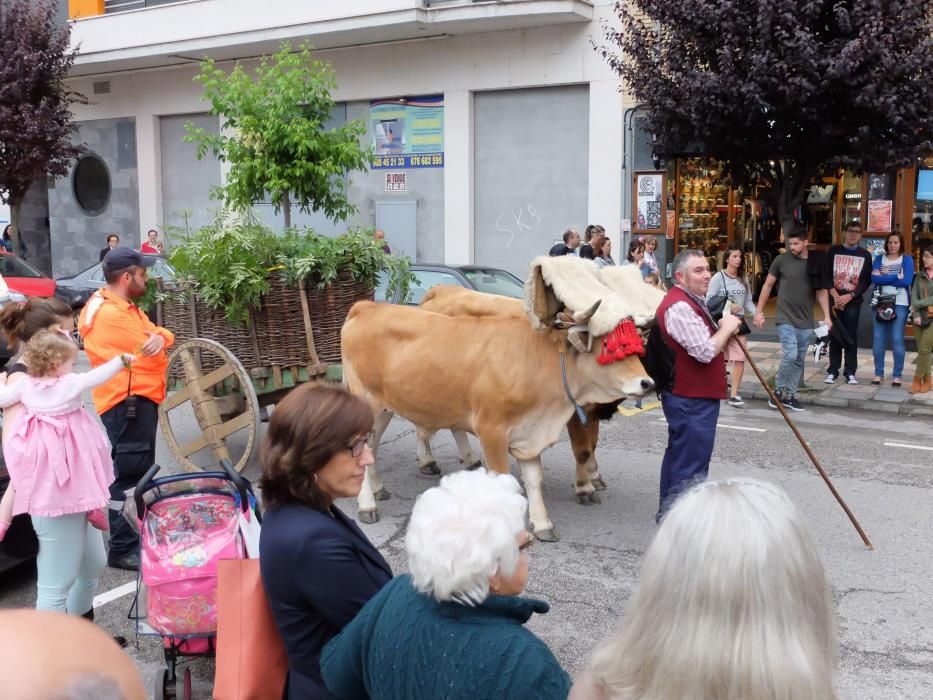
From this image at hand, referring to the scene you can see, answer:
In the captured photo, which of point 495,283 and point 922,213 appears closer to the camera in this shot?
point 495,283

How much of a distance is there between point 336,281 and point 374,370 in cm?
92

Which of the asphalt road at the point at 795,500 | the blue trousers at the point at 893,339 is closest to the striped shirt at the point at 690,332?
the asphalt road at the point at 795,500

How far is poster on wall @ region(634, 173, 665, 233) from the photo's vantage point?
1639cm

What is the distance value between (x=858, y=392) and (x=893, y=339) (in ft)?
3.12

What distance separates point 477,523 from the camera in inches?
84.9

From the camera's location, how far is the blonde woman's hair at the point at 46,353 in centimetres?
437

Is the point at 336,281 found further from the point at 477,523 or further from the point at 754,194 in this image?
the point at 754,194

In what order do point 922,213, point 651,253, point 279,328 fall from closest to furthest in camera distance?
point 279,328 < point 922,213 < point 651,253

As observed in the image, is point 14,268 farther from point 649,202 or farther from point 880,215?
point 880,215

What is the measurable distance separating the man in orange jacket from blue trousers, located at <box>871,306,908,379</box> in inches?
354

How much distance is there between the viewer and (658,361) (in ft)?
19.1

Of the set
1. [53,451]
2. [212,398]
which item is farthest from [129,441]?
[212,398]

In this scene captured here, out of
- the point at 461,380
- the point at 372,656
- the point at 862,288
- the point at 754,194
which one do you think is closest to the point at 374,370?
the point at 461,380

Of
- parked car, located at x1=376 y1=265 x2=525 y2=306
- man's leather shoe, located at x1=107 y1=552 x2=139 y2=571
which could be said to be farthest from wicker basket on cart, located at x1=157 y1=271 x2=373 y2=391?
parked car, located at x1=376 y1=265 x2=525 y2=306
